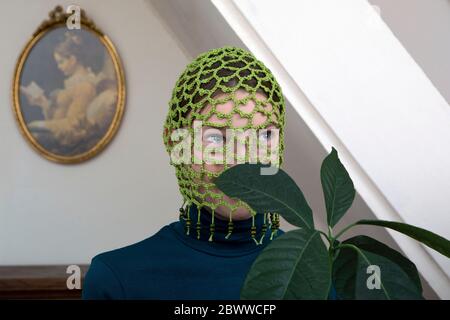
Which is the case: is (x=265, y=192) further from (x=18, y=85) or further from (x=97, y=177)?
(x=18, y=85)

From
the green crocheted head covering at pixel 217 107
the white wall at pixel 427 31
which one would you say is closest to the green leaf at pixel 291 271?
the green crocheted head covering at pixel 217 107

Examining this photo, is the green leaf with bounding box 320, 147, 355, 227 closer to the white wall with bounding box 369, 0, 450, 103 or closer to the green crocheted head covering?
the green crocheted head covering

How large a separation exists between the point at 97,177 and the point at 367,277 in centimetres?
304

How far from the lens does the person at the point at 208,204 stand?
24.1 inches

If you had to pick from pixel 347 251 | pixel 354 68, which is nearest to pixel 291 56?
pixel 354 68

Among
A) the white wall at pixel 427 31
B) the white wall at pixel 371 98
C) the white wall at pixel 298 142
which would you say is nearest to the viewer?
the white wall at pixel 371 98

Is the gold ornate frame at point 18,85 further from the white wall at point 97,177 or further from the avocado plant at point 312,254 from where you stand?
the avocado plant at point 312,254

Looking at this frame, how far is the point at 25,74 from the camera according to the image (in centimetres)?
329

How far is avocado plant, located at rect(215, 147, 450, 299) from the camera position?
1.05 feet

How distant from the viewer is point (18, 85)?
329 cm

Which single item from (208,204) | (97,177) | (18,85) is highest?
(18,85)

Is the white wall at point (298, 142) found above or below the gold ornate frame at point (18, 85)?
below

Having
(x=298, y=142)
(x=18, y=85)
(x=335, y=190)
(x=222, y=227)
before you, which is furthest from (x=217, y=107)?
(x=18, y=85)
